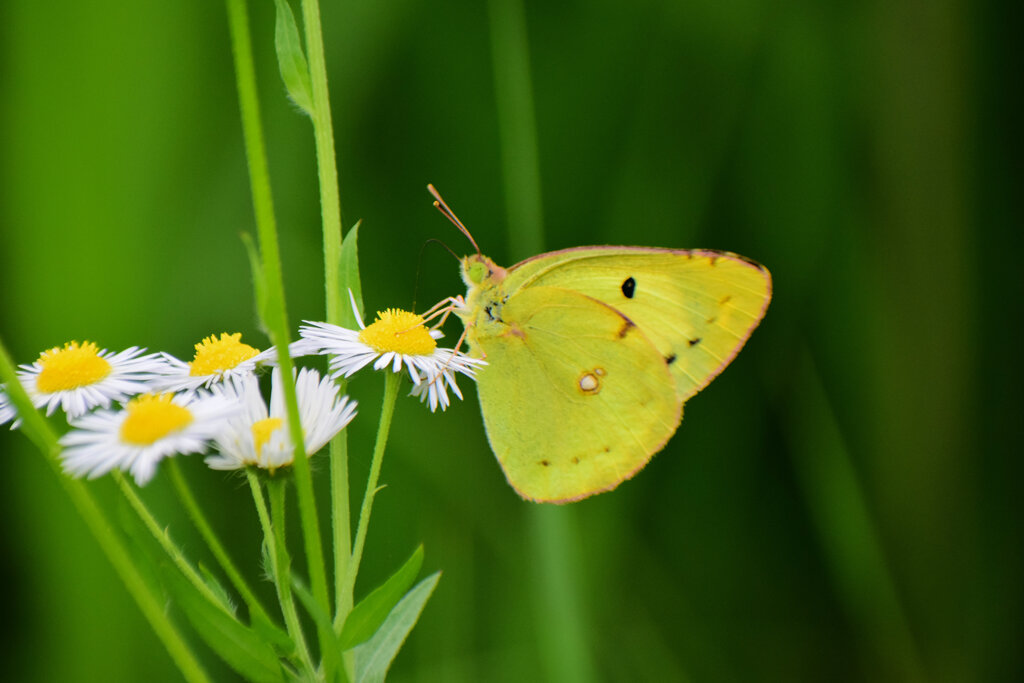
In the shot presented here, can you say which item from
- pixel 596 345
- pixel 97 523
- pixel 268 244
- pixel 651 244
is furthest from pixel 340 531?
pixel 651 244

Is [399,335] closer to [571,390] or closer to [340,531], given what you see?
[340,531]

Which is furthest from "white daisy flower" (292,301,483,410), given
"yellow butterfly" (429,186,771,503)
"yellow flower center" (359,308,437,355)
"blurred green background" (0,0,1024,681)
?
"blurred green background" (0,0,1024,681)

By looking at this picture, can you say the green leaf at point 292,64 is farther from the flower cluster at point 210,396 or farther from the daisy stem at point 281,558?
the daisy stem at point 281,558

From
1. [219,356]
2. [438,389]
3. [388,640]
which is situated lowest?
[388,640]

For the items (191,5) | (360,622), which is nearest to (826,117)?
(191,5)

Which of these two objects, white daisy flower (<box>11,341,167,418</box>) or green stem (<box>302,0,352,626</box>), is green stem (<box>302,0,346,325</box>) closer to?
green stem (<box>302,0,352,626</box>)

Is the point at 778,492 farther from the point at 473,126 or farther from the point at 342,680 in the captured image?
the point at 342,680
